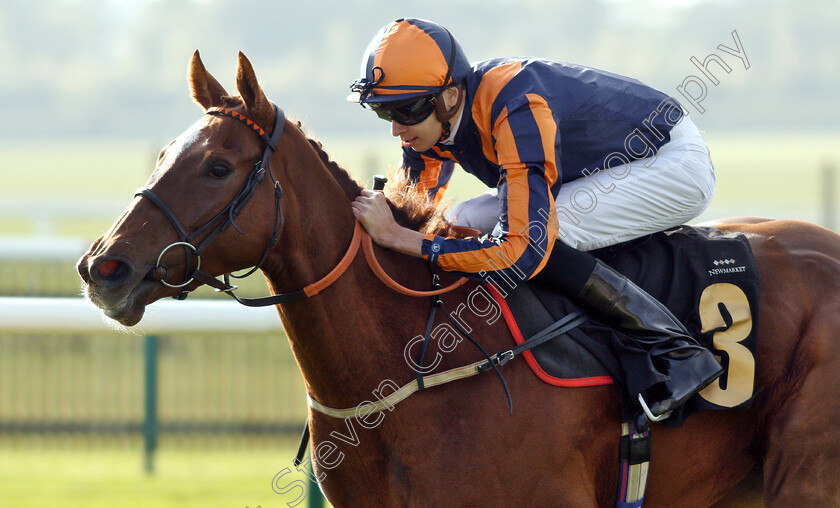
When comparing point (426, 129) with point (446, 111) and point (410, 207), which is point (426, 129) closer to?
point (446, 111)

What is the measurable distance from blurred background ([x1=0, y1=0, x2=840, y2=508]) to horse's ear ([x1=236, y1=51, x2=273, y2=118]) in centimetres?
32

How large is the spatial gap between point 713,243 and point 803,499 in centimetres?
86

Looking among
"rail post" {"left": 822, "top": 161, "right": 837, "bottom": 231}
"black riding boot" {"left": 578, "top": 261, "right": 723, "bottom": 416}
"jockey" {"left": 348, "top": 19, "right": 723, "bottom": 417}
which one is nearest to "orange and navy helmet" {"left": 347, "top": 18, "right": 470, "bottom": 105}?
"jockey" {"left": 348, "top": 19, "right": 723, "bottom": 417}

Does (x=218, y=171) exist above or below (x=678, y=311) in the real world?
above

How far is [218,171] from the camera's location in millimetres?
2373

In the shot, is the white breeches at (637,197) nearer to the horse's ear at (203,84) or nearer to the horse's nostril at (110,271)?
the horse's ear at (203,84)

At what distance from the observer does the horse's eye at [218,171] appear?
2.37 metres

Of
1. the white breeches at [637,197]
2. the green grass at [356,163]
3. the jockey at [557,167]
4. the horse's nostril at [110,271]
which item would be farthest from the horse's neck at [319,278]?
the green grass at [356,163]

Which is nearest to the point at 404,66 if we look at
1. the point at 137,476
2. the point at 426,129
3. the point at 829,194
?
the point at 426,129

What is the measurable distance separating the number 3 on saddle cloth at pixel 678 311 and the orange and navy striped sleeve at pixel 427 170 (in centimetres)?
74

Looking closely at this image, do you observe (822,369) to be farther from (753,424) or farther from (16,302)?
(16,302)

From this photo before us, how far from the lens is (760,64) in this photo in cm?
7356

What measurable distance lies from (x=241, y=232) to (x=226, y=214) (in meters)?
0.06

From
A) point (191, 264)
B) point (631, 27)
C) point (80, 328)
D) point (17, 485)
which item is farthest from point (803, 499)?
point (631, 27)
